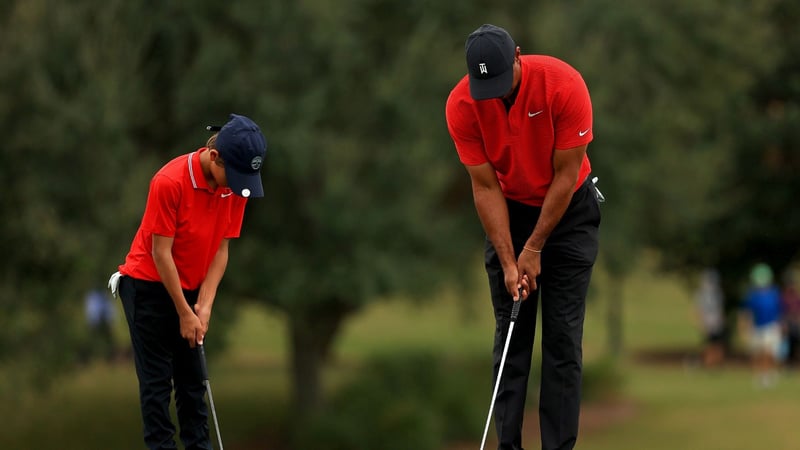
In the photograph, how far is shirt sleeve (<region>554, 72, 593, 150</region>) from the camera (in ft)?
17.7

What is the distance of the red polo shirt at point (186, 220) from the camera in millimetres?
5711

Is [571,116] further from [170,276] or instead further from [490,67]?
[170,276]

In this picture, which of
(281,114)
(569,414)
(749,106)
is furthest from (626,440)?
(569,414)

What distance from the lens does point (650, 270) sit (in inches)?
1344

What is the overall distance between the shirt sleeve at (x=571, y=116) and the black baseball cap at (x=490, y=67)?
0.27m

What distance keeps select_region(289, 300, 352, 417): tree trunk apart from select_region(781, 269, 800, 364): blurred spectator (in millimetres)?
11612

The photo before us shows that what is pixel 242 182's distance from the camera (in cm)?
565

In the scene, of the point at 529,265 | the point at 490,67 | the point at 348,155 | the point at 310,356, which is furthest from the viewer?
the point at 310,356

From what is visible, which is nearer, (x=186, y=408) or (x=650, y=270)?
(x=186, y=408)

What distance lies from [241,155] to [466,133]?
40.5 inches

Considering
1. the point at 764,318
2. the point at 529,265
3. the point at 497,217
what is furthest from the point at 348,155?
the point at 529,265

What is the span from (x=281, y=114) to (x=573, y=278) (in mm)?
12342

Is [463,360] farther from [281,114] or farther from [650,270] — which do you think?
[650,270]

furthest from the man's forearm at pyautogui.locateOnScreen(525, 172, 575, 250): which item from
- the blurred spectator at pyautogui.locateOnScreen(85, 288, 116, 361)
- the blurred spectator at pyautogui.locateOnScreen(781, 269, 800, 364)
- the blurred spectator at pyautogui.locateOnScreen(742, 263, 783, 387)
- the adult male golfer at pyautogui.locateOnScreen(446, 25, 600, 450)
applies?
the blurred spectator at pyautogui.locateOnScreen(781, 269, 800, 364)
